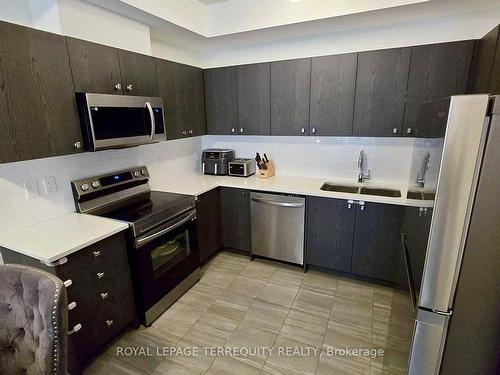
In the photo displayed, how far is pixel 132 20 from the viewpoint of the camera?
7.82 ft

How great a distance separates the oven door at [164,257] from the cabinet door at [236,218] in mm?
577

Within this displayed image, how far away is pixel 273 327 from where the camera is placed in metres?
2.18

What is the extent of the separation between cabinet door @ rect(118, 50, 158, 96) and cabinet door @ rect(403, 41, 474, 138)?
233 centimetres

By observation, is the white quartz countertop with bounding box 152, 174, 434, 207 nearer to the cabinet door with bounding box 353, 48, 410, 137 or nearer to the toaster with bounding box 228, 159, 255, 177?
the toaster with bounding box 228, 159, 255, 177

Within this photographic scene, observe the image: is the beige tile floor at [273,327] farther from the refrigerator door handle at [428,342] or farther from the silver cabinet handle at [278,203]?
the silver cabinet handle at [278,203]

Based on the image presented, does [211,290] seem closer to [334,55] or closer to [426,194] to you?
[426,194]

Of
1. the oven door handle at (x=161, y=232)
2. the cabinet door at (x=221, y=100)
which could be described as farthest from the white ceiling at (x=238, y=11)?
the oven door handle at (x=161, y=232)

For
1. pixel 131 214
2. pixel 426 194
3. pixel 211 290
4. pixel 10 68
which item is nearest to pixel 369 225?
pixel 426 194

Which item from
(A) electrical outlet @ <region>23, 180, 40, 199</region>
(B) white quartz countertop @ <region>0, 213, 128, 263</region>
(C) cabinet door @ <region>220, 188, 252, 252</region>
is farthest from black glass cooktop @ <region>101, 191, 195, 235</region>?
(C) cabinet door @ <region>220, 188, 252, 252</region>

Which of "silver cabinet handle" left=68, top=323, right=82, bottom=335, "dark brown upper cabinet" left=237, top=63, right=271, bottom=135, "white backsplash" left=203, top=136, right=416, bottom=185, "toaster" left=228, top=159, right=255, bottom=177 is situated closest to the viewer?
"silver cabinet handle" left=68, top=323, right=82, bottom=335

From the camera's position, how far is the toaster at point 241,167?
10.8 feet

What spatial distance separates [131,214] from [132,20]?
1.72 metres

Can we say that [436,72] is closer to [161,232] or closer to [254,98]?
[254,98]

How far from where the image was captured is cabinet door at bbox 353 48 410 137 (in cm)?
240
